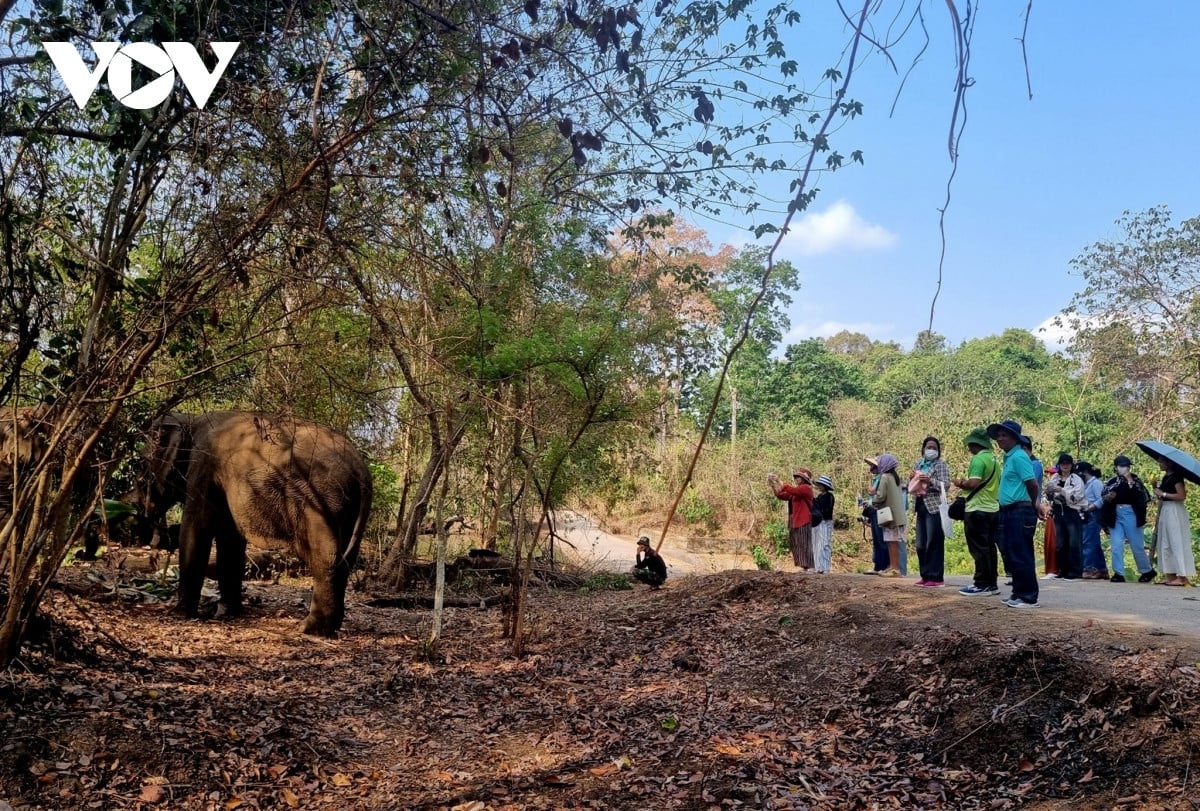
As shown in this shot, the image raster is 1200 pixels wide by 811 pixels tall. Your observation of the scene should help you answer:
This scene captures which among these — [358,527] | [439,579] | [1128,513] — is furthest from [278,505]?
[1128,513]

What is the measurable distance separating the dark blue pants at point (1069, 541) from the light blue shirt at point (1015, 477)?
3.95 meters

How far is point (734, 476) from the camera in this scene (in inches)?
1061

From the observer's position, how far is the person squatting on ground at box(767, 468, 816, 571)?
12.7m

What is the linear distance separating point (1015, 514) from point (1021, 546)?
29 cm

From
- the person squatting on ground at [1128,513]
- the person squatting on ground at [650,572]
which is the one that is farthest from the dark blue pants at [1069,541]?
the person squatting on ground at [650,572]

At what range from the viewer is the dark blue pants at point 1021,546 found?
7.91 meters

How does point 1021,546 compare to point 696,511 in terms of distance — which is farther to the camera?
point 696,511

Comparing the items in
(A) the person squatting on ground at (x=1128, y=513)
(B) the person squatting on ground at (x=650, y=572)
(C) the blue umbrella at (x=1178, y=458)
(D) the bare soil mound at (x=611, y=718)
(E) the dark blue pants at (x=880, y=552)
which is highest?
(C) the blue umbrella at (x=1178, y=458)

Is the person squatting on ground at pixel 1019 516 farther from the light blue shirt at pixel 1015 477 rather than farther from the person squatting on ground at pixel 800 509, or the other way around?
the person squatting on ground at pixel 800 509

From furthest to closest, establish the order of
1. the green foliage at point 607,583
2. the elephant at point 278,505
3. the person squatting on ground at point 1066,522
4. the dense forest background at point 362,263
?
the green foliage at point 607,583 < the person squatting on ground at point 1066,522 < the elephant at point 278,505 < the dense forest background at point 362,263

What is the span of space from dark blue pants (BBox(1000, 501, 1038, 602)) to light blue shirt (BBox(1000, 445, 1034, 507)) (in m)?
0.07

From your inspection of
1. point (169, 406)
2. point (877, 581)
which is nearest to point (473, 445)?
point (877, 581)

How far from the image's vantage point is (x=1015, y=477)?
793 centimetres

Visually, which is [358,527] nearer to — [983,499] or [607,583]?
[983,499]
